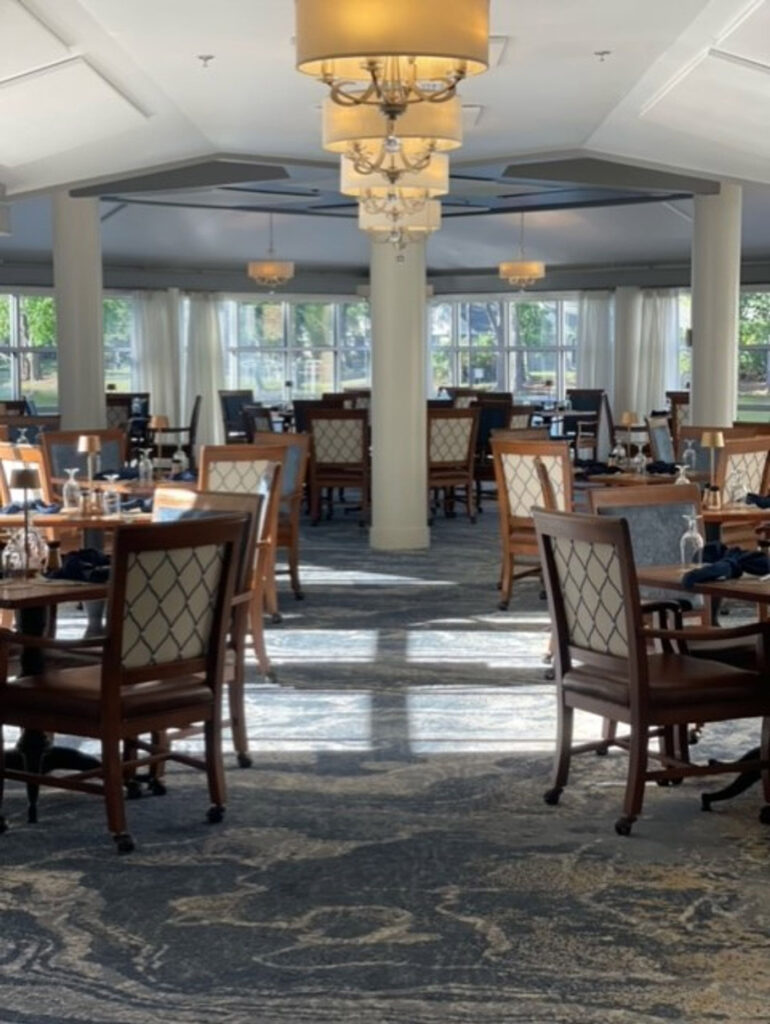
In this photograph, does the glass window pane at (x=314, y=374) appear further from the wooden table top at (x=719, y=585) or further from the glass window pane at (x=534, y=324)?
the wooden table top at (x=719, y=585)

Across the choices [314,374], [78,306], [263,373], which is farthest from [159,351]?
[78,306]

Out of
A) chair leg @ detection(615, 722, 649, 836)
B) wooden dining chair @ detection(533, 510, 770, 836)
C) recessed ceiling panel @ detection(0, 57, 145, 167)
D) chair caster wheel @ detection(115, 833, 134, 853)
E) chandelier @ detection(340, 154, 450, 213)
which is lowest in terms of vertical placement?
chair caster wheel @ detection(115, 833, 134, 853)

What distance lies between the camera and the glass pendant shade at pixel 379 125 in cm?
647

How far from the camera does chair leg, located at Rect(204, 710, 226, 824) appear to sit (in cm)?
538

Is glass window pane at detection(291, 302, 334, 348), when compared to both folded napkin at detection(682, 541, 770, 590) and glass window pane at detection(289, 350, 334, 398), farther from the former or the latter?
folded napkin at detection(682, 541, 770, 590)

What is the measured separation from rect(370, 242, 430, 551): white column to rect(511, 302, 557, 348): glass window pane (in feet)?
37.5

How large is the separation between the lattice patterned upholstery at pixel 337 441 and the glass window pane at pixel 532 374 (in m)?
9.97

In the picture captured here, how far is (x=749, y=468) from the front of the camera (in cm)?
941

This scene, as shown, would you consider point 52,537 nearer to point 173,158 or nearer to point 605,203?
point 173,158

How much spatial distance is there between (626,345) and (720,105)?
13.0 meters

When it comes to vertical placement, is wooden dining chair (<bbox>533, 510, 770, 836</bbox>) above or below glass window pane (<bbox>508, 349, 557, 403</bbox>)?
below

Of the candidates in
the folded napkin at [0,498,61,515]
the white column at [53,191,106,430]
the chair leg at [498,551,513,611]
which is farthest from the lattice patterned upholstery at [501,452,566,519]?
the white column at [53,191,106,430]

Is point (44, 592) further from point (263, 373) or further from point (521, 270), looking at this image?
point (263, 373)

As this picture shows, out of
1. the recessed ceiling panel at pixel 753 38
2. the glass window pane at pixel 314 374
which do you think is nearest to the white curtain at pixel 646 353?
the glass window pane at pixel 314 374
